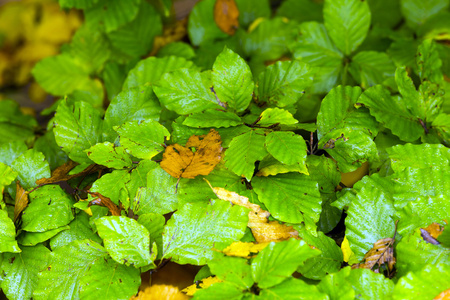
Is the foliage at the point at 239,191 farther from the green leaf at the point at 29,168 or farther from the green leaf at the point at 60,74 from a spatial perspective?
the green leaf at the point at 60,74

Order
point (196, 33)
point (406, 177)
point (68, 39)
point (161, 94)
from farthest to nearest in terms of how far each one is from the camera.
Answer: point (68, 39) < point (196, 33) < point (161, 94) < point (406, 177)

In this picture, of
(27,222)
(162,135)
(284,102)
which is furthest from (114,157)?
(284,102)

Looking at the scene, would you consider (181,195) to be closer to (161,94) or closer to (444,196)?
(161,94)

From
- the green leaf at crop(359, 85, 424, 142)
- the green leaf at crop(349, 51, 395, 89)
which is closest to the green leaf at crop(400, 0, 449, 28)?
the green leaf at crop(349, 51, 395, 89)

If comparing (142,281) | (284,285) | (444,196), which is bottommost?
(142,281)

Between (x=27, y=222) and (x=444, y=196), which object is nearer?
(x=444, y=196)

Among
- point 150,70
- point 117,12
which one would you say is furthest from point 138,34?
point 150,70
